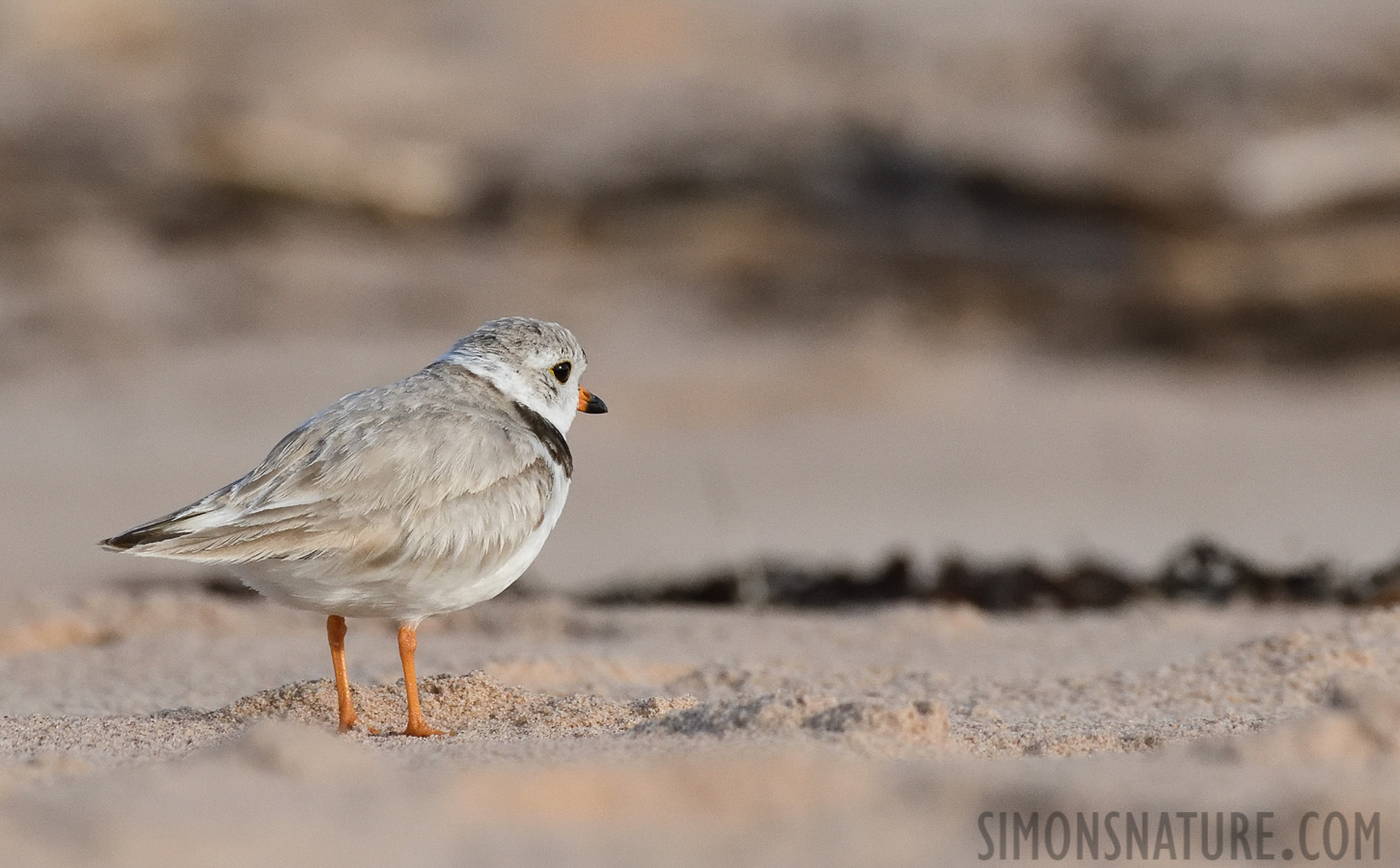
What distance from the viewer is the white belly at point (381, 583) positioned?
406 centimetres

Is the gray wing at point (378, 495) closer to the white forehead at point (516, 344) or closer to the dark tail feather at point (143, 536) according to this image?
the dark tail feather at point (143, 536)

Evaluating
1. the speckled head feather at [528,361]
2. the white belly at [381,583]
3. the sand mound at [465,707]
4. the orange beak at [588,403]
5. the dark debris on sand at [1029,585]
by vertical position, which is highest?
the speckled head feather at [528,361]

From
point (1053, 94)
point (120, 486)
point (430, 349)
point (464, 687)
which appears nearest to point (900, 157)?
point (1053, 94)

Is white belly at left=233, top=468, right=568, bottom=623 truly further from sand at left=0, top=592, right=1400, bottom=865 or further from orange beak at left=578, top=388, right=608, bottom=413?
orange beak at left=578, top=388, right=608, bottom=413

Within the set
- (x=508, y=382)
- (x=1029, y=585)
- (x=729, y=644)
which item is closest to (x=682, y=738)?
(x=508, y=382)

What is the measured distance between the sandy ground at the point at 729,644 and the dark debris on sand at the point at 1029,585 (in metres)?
0.36

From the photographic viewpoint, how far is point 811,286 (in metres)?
15.5

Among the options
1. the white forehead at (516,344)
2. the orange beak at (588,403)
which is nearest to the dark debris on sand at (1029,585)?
the orange beak at (588,403)

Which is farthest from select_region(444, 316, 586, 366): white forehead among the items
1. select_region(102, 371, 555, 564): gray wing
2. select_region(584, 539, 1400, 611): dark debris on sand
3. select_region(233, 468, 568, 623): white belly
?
select_region(584, 539, 1400, 611): dark debris on sand

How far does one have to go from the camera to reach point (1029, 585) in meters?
7.12

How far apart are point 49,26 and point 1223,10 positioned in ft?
41.0

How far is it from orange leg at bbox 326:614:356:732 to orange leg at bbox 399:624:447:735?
0.16m

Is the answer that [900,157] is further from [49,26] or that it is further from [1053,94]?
[49,26]

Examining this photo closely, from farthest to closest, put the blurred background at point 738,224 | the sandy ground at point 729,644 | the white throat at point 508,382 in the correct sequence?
the blurred background at point 738,224 < the white throat at point 508,382 < the sandy ground at point 729,644
